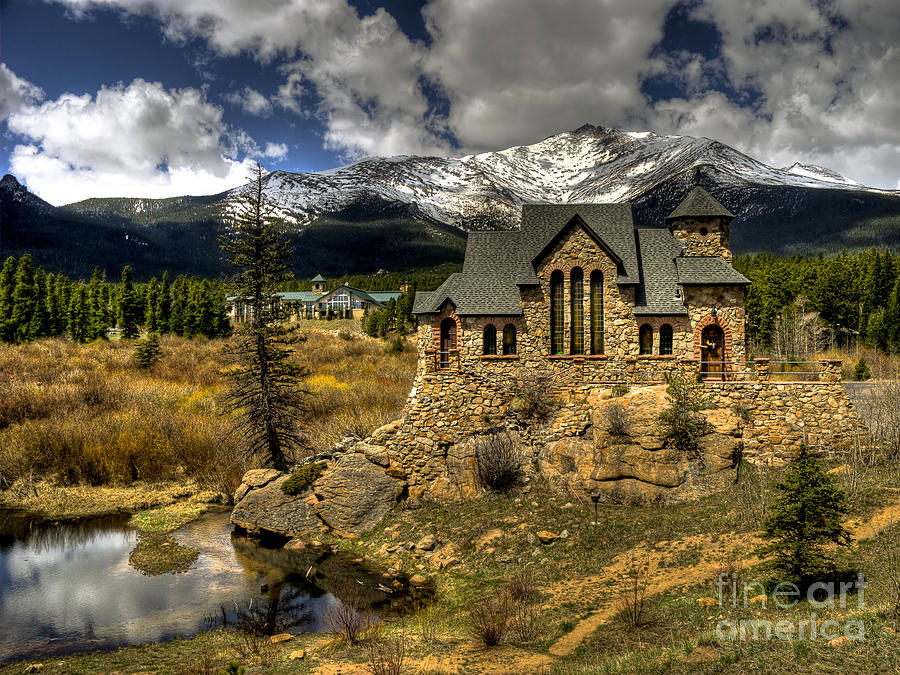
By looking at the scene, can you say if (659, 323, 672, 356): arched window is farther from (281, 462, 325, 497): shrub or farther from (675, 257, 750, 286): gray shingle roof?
(281, 462, 325, 497): shrub

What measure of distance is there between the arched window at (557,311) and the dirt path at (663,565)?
50.7 ft

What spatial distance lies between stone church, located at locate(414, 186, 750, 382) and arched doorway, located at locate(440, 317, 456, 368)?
6 cm

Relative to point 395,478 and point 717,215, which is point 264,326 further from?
point 717,215

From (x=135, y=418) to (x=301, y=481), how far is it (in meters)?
19.5

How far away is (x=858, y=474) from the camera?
20.1m

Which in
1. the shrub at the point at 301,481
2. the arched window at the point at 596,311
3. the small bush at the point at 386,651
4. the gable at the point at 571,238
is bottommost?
A: the small bush at the point at 386,651

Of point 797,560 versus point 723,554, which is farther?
point 723,554

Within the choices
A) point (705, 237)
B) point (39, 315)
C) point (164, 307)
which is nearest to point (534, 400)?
point (705, 237)

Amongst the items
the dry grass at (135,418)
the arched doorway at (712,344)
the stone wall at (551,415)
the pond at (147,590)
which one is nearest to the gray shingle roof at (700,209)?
the arched doorway at (712,344)

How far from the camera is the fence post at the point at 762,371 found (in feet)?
78.8

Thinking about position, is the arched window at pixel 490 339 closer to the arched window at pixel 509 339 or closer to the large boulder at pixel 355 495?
the arched window at pixel 509 339

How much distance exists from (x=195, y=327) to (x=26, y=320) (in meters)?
21.8

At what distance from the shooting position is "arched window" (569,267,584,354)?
31734mm

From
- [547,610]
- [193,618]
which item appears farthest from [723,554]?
[193,618]
